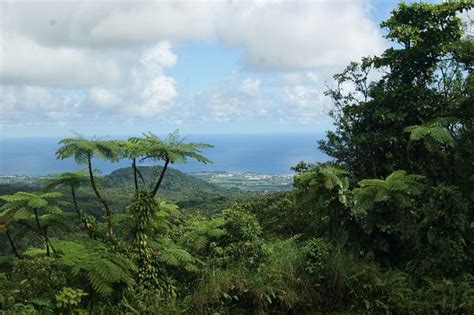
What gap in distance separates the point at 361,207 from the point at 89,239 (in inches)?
167

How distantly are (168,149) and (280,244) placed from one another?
266cm

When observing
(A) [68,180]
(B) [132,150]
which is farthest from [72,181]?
(B) [132,150]

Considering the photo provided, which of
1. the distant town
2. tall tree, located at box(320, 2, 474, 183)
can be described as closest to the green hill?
the distant town

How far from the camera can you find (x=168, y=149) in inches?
266

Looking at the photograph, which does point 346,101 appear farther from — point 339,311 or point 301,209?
point 339,311

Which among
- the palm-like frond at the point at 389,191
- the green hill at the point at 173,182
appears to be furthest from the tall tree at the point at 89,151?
the green hill at the point at 173,182

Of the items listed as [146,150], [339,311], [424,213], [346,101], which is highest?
[346,101]

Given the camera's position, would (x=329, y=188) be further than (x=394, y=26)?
No

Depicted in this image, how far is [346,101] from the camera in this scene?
1032cm

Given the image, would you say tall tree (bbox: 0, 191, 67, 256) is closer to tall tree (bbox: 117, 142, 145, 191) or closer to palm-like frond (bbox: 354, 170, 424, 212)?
tall tree (bbox: 117, 142, 145, 191)

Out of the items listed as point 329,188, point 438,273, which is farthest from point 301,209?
point 438,273

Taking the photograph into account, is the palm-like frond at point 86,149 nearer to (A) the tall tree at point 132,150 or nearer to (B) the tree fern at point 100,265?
(A) the tall tree at point 132,150

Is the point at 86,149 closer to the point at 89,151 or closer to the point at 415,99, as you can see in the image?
the point at 89,151

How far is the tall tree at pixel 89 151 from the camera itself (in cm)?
662
